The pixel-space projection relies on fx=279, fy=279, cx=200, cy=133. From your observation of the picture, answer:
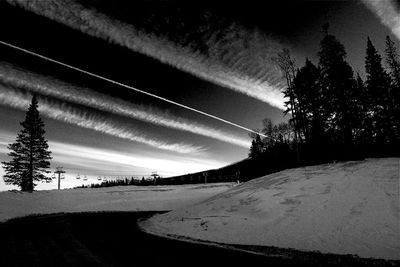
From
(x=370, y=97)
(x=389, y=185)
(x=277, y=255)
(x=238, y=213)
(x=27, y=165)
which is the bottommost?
(x=277, y=255)

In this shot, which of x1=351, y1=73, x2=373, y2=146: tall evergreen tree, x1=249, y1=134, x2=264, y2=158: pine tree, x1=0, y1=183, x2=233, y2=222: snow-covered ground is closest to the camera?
x1=0, y1=183, x2=233, y2=222: snow-covered ground

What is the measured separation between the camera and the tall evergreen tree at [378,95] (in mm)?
42719

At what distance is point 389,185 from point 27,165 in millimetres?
49191

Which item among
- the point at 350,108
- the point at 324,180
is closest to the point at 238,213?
the point at 324,180

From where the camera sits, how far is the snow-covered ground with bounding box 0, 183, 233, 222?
2957 cm

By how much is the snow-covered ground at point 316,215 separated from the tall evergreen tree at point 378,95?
2546 centimetres

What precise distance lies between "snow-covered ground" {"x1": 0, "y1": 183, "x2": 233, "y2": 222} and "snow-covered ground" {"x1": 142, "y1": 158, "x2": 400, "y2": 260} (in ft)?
58.2

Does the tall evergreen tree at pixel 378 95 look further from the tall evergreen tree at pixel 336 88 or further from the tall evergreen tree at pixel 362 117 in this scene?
the tall evergreen tree at pixel 336 88

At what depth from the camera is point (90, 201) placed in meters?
38.8

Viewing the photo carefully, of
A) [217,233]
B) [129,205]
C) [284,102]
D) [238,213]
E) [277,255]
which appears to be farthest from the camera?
[284,102]

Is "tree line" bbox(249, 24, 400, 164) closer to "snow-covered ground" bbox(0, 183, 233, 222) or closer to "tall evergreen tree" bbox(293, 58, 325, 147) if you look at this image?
"tall evergreen tree" bbox(293, 58, 325, 147)

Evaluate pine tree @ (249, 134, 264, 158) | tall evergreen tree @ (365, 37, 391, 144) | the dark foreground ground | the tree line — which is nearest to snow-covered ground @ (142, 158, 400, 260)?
the dark foreground ground

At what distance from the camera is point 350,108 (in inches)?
1516

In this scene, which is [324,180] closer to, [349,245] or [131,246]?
[349,245]
